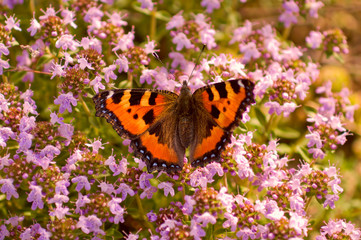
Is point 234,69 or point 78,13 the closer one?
point 234,69

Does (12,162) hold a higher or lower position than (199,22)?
lower

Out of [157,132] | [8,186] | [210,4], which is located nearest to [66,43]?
[157,132]

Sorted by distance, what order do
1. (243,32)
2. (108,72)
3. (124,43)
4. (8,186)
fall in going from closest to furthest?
(8,186) → (108,72) → (124,43) → (243,32)

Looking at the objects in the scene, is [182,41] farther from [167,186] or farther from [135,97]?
[167,186]

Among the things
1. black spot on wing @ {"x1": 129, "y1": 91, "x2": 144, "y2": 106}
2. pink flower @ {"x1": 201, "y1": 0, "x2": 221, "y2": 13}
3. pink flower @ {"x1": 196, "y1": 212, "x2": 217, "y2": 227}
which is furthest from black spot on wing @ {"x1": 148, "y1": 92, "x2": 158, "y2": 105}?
pink flower @ {"x1": 201, "y1": 0, "x2": 221, "y2": 13}

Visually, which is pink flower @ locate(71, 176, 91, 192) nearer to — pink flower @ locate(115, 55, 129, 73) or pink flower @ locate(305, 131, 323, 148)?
pink flower @ locate(115, 55, 129, 73)

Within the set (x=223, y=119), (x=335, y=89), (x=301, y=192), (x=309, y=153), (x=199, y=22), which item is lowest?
(x=301, y=192)

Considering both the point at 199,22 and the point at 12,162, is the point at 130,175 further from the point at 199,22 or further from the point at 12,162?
the point at 199,22

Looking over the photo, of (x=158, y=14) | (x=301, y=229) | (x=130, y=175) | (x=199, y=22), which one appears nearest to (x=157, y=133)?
(x=130, y=175)
